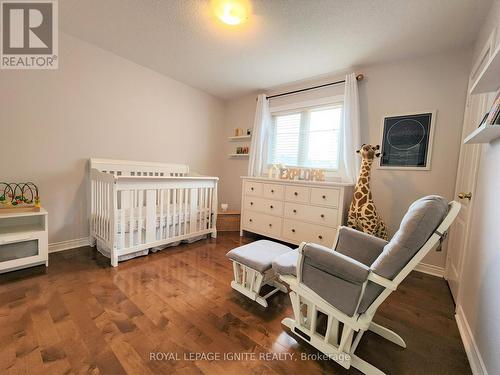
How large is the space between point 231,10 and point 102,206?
229 cm

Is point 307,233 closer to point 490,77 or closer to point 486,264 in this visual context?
point 486,264

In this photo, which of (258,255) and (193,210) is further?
(193,210)

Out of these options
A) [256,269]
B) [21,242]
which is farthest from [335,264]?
[21,242]

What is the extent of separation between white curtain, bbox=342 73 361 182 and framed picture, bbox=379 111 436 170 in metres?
0.29

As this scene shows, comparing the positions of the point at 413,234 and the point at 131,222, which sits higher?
the point at 413,234

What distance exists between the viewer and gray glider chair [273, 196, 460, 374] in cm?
97

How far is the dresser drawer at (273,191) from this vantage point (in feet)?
9.53

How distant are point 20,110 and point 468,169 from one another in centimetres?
421

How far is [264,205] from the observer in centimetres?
308

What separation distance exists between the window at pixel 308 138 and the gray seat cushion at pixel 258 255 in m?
1.68

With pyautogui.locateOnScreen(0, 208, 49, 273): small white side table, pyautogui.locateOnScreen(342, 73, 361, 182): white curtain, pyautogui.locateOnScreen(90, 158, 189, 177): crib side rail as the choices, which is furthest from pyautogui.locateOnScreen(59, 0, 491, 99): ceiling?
pyautogui.locateOnScreen(0, 208, 49, 273): small white side table

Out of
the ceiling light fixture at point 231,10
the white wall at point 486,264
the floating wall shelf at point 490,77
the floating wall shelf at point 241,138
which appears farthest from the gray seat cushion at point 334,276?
the floating wall shelf at point 241,138

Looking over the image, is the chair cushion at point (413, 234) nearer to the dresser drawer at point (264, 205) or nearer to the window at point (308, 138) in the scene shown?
the dresser drawer at point (264, 205)

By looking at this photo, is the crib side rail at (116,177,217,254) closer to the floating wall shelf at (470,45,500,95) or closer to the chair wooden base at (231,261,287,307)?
the chair wooden base at (231,261,287,307)
